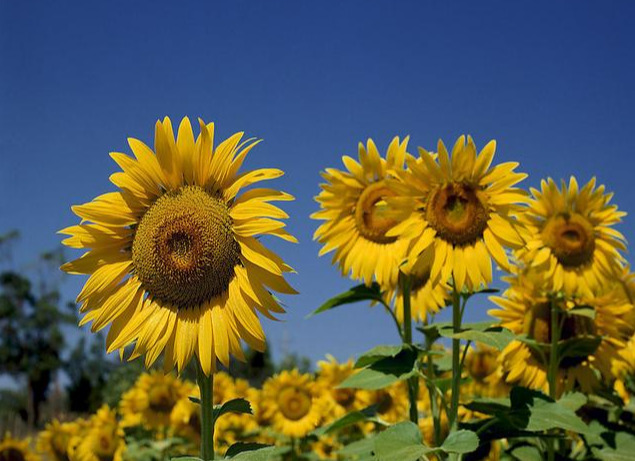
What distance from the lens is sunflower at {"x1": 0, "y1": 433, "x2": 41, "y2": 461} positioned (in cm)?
668

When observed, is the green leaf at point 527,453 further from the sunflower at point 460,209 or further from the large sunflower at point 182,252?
the large sunflower at point 182,252

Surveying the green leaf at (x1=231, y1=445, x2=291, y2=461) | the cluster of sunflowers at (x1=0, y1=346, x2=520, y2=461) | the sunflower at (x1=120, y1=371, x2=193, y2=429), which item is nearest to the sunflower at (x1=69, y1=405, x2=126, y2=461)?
the cluster of sunflowers at (x1=0, y1=346, x2=520, y2=461)

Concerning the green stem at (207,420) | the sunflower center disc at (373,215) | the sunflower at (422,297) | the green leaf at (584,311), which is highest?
the sunflower center disc at (373,215)

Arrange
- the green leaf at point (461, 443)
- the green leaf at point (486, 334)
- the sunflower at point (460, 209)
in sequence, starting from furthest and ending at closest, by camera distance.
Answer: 1. the sunflower at point (460, 209)
2. the green leaf at point (486, 334)
3. the green leaf at point (461, 443)

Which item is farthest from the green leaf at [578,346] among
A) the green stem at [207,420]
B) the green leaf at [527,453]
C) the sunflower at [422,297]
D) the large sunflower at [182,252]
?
the green stem at [207,420]

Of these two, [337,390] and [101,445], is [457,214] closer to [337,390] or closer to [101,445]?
[337,390]

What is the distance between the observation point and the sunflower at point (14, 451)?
6.68 metres

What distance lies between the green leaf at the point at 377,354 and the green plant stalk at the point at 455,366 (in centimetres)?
24

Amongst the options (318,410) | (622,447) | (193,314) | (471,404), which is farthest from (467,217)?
(318,410)

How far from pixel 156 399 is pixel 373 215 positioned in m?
3.57

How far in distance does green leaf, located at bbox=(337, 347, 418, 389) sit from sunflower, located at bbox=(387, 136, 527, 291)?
0.39 m

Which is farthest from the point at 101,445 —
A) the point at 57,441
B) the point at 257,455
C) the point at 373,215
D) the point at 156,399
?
the point at 257,455

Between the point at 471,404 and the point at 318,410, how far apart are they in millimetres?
3458

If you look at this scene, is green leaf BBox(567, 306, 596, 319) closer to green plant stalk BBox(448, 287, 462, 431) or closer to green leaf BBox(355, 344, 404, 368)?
green plant stalk BBox(448, 287, 462, 431)
